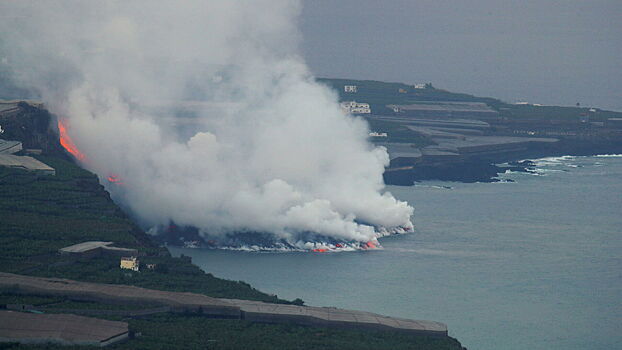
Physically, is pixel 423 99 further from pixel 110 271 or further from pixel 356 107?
pixel 110 271

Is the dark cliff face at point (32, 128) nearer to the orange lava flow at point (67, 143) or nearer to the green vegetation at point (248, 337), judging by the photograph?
the orange lava flow at point (67, 143)

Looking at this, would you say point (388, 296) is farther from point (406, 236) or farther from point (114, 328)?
point (114, 328)

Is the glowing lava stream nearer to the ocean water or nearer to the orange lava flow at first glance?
the orange lava flow

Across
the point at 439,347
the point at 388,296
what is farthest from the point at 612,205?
the point at 439,347

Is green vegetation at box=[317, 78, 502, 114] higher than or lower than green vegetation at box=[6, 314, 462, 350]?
higher

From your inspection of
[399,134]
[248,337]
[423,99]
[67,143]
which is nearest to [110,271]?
[248,337]

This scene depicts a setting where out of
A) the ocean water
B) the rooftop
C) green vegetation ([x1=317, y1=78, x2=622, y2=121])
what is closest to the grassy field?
the rooftop
